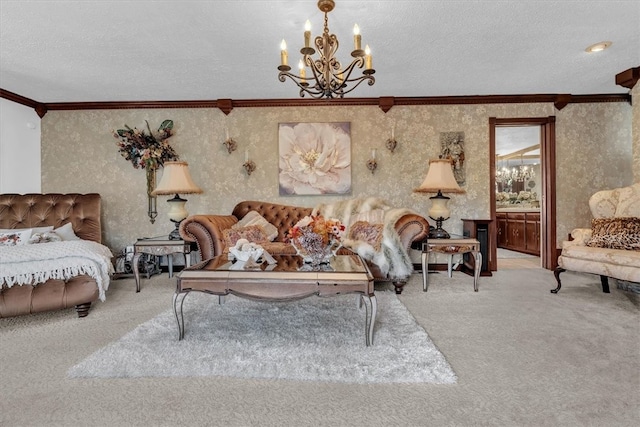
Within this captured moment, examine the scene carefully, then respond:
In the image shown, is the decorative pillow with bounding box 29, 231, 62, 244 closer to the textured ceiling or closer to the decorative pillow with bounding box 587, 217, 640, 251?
the textured ceiling

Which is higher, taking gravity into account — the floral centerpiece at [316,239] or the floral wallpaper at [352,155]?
the floral wallpaper at [352,155]

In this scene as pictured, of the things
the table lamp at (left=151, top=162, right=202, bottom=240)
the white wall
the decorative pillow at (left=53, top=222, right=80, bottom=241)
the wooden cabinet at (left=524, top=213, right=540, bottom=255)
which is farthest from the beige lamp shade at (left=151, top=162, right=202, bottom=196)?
the wooden cabinet at (left=524, top=213, right=540, bottom=255)

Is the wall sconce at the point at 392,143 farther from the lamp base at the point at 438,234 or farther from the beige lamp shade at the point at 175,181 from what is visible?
the beige lamp shade at the point at 175,181

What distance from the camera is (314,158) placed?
4.66 metres

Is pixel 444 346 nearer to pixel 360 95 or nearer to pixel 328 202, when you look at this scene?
pixel 328 202

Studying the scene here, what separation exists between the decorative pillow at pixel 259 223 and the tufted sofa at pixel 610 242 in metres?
3.07

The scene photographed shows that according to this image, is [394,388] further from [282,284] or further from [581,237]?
[581,237]

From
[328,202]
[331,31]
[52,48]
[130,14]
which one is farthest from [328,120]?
[52,48]

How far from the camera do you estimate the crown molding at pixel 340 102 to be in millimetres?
4590

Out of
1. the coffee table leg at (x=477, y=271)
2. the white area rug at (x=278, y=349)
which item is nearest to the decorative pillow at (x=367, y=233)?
the white area rug at (x=278, y=349)

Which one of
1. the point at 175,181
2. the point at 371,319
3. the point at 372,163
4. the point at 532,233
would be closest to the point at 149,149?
the point at 175,181

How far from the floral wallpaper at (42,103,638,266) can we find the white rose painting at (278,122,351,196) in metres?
0.09

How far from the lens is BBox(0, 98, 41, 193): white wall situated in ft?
13.8

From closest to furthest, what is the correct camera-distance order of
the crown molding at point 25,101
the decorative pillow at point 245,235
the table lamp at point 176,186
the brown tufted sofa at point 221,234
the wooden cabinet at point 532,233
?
the brown tufted sofa at point 221,234 → the decorative pillow at point 245,235 → the table lamp at point 176,186 → the crown molding at point 25,101 → the wooden cabinet at point 532,233
